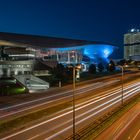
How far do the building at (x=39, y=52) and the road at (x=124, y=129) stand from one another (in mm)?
33569

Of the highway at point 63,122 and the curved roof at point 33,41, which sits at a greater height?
the curved roof at point 33,41

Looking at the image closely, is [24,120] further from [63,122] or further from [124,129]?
[124,129]

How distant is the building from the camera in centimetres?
7769

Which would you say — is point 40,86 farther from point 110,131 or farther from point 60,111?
point 110,131

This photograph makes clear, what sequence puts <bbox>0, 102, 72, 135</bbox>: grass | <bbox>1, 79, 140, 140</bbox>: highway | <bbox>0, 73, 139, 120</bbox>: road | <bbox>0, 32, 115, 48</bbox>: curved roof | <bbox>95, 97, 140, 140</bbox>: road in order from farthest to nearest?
<bbox>0, 32, 115, 48</bbox>: curved roof → <bbox>0, 73, 139, 120</bbox>: road → <bbox>0, 102, 72, 135</bbox>: grass → <bbox>1, 79, 140, 140</bbox>: highway → <bbox>95, 97, 140, 140</bbox>: road

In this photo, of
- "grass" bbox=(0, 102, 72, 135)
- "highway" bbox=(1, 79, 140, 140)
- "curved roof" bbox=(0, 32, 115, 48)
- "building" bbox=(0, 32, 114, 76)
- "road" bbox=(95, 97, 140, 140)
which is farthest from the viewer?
"curved roof" bbox=(0, 32, 115, 48)

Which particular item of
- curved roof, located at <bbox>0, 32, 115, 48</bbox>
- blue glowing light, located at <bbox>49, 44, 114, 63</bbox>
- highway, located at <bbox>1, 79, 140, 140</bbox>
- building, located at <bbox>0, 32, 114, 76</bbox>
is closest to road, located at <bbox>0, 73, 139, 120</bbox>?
highway, located at <bbox>1, 79, 140, 140</bbox>

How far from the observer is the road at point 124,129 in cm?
2195

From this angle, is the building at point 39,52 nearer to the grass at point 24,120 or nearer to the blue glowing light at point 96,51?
Result: the blue glowing light at point 96,51

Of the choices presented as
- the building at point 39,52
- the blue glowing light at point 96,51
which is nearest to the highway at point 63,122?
the building at point 39,52

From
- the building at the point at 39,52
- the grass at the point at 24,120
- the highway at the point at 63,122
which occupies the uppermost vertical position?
the building at the point at 39,52

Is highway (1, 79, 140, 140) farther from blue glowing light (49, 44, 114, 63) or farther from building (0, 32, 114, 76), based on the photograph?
blue glowing light (49, 44, 114, 63)

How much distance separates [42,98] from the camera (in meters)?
43.5

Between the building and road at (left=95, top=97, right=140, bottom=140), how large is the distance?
3357 cm
